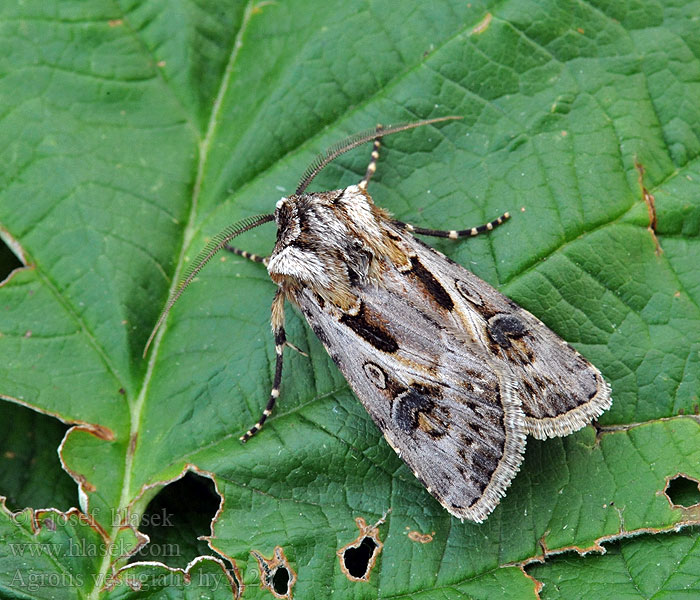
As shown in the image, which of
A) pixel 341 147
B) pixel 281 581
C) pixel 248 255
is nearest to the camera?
pixel 281 581

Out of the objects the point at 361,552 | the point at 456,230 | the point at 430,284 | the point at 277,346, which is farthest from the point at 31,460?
the point at 456,230

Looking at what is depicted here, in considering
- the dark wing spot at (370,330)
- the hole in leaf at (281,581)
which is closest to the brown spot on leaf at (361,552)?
the hole in leaf at (281,581)

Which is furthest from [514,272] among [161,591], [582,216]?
[161,591]

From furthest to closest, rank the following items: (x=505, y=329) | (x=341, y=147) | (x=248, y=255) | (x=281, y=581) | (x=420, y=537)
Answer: (x=248, y=255) → (x=341, y=147) → (x=505, y=329) → (x=420, y=537) → (x=281, y=581)

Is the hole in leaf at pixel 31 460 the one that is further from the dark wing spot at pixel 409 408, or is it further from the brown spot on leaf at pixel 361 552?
the dark wing spot at pixel 409 408

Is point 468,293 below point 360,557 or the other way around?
the other way around

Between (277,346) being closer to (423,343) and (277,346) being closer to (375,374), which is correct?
(375,374)
